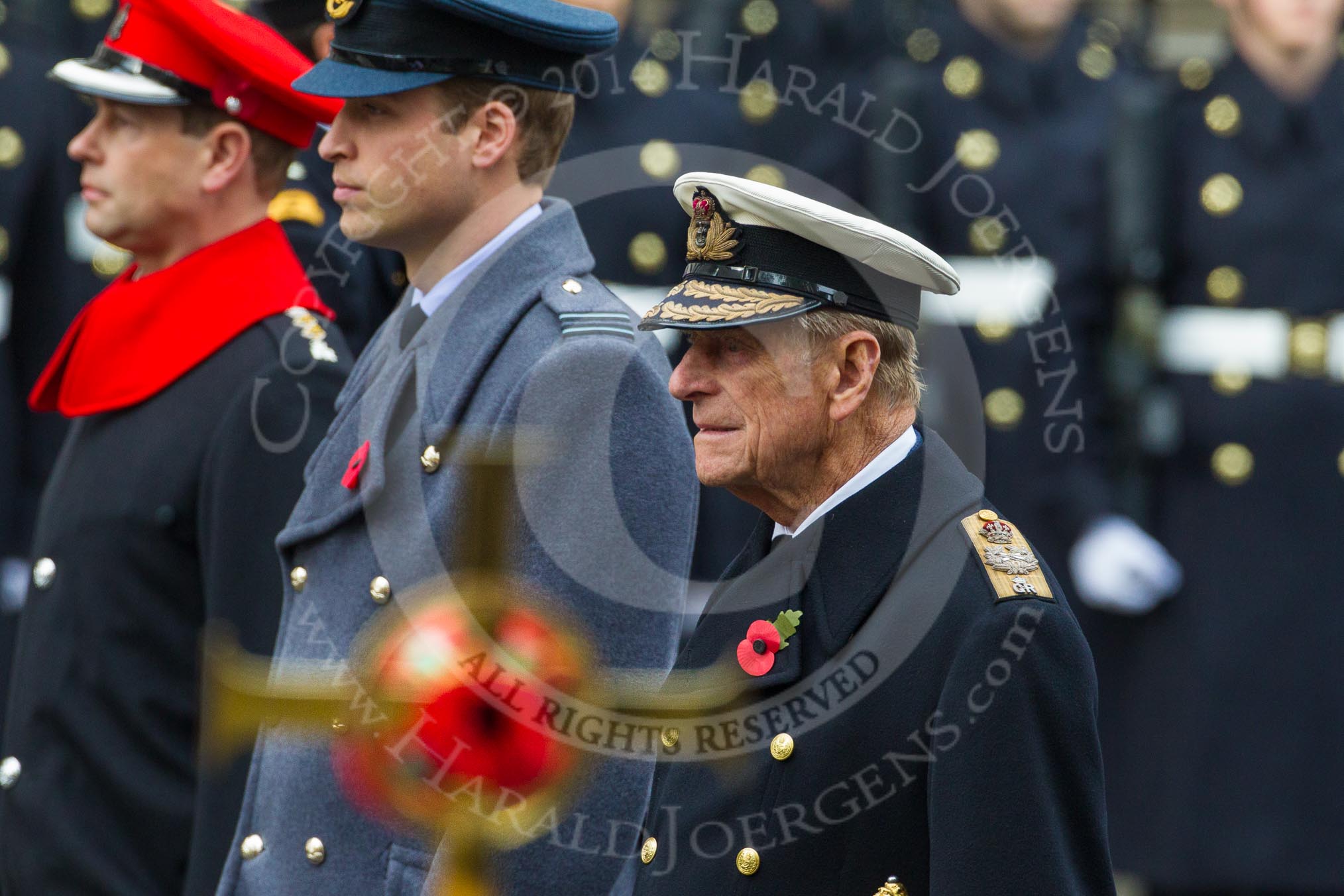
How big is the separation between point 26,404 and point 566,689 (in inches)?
133

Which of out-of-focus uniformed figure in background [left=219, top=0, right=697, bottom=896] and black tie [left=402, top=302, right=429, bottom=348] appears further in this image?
black tie [left=402, top=302, right=429, bottom=348]

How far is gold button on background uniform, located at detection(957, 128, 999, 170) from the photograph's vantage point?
609 centimetres

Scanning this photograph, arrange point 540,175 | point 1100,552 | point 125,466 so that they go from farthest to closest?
1. point 1100,552
2. point 125,466
3. point 540,175

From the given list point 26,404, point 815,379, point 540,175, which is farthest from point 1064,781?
point 26,404

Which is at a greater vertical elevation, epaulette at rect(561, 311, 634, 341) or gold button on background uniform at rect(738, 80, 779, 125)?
epaulette at rect(561, 311, 634, 341)

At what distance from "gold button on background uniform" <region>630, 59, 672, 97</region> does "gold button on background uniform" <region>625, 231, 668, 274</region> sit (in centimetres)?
41

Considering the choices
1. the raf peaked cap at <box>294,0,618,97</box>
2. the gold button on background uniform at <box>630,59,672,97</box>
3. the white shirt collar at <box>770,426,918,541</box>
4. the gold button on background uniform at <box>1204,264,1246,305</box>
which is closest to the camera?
the white shirt collar at <box>770,426,918,541</box>

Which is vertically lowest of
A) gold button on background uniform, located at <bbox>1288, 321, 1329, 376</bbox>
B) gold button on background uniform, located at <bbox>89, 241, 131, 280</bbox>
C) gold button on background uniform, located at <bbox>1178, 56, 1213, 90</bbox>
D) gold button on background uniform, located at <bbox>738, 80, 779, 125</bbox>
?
gold button on background uniform, located at <bbox>89, 241, 131, 280</bbox>

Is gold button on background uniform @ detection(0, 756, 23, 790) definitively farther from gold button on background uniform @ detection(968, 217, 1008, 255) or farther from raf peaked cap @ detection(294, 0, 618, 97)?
gold button on background uniform @ detection(968, 217, 1008, 255)

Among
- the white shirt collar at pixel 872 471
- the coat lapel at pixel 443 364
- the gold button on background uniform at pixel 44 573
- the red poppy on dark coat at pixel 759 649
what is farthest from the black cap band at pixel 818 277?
the gold button on background uniform at pixel 44 573

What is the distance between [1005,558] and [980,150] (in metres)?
3.71

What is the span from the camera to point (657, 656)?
3098mm

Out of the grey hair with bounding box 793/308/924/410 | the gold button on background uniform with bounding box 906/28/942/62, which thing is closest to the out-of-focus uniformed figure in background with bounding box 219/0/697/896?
the grey hair with bounding box 793/308/924/410

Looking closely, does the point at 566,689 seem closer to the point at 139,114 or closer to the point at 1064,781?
the point at 1064,781
